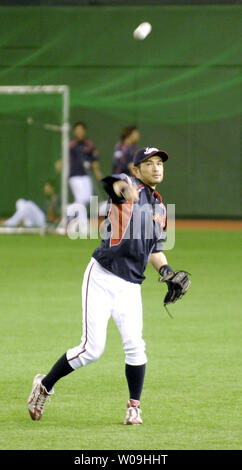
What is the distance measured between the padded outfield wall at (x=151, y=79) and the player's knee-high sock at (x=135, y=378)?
19899 millimetres

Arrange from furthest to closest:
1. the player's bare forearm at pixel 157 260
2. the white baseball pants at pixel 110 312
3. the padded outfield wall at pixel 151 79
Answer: the padded outfield wall at pixel 151 79 < the player's bare forearm at pixel 157 260 < the white baseball pants at pixel 110 312

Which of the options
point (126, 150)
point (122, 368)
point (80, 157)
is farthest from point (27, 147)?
point (122, 368)

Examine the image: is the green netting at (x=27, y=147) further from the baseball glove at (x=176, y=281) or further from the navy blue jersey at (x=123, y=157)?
the baseball glove at (x=176, y=281)

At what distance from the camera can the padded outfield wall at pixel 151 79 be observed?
2741 cm

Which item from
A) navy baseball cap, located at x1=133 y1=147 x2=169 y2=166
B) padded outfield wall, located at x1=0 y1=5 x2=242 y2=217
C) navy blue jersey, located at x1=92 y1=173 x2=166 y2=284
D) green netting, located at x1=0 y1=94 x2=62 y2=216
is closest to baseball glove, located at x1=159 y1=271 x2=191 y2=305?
navy blue jersey, located at x1=92 y1=173 x2=166 y2=284

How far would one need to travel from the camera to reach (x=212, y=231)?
25.1 m

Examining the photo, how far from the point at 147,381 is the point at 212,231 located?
16.3 metres

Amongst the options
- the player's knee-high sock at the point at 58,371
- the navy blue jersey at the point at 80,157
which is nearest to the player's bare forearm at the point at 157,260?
the player's knee-high sock at the point at 58,371

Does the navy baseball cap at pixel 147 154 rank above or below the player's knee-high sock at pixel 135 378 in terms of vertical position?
above

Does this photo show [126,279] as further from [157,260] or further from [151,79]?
[151,79]

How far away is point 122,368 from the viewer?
954cm

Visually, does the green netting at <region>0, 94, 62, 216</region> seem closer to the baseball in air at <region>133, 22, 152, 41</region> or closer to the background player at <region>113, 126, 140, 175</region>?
the background player at <region>113, 126, 140, 175</region>

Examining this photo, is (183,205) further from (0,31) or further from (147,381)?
(147,381)

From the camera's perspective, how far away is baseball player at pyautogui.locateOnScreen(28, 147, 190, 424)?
728cm
